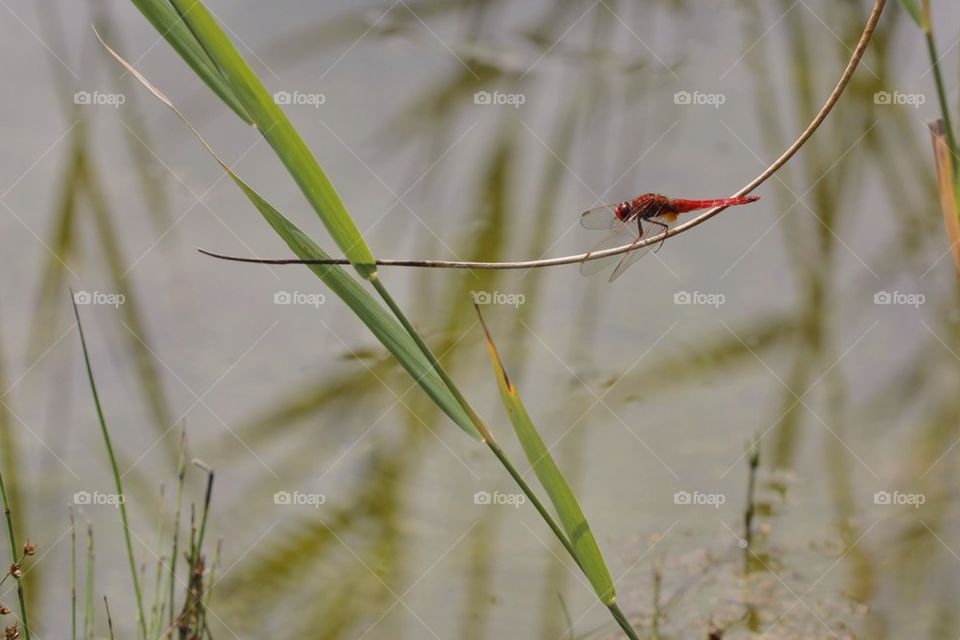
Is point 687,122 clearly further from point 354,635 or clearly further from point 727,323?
point 354,635

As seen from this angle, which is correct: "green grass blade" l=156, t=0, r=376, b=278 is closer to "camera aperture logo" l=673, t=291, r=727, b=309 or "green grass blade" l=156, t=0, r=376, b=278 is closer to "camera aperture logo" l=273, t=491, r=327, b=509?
"camera aperture logo" l=273, t=491, r=327, b=509

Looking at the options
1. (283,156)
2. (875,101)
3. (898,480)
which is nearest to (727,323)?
(898,480)

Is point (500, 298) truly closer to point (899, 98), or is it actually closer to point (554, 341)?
point (554, 341)

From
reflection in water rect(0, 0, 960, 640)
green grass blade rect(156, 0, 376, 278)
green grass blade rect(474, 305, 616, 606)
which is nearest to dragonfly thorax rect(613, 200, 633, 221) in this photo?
green grass blade rect(474, 305, 616, 606)

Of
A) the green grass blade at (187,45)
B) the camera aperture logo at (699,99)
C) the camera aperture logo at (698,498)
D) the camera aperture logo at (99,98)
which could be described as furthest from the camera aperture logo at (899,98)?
the green grass blade at (187,45)

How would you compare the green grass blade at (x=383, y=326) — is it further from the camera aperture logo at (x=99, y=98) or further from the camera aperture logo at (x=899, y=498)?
the camera aperture logo at (x=99, y=98)

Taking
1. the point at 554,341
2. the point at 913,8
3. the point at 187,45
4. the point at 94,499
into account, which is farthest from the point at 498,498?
the point at 187,45
